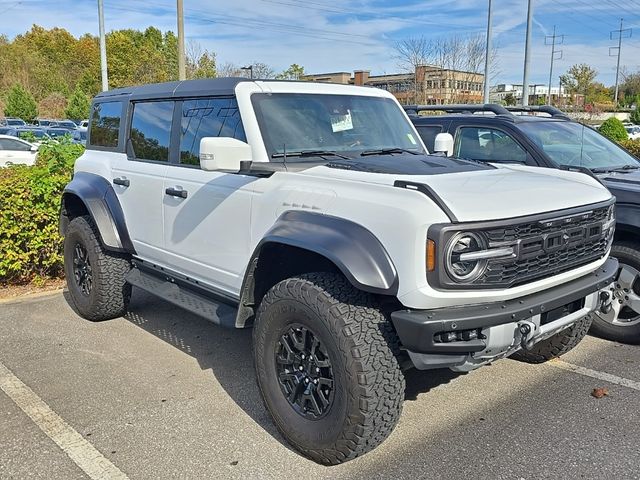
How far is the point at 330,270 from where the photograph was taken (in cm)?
321

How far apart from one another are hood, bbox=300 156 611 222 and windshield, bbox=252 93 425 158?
0.33 meters

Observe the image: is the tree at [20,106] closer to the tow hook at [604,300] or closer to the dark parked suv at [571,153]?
the dark parked suv at [571,153]

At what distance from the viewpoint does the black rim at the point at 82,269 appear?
5348 millimetres

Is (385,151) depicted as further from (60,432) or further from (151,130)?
(60,432)

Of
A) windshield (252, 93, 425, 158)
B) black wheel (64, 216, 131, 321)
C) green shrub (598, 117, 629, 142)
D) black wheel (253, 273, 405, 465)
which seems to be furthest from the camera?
green shrub (598, 117, 629, 142)

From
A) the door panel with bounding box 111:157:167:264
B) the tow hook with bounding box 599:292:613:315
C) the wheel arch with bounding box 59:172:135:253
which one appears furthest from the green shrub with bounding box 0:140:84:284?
the tow hook with bounding box 599:292:613:315

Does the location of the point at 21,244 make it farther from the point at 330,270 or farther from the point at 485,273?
the point at 485,273

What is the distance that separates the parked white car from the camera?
665 inches

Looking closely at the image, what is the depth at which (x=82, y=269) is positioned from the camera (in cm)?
546

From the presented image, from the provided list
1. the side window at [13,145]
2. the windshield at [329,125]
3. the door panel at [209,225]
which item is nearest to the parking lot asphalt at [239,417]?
the door panel at [209,225]

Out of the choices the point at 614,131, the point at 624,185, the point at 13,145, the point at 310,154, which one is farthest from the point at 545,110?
the point at 13,145

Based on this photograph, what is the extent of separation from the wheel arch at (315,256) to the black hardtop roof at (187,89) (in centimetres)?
113

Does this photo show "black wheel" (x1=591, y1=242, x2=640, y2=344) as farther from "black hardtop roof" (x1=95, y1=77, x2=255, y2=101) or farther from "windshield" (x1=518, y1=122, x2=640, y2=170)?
"black hardtop roof" (x1=95, y1=77, x2=255, y2=101)

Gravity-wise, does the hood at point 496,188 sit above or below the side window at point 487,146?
below
